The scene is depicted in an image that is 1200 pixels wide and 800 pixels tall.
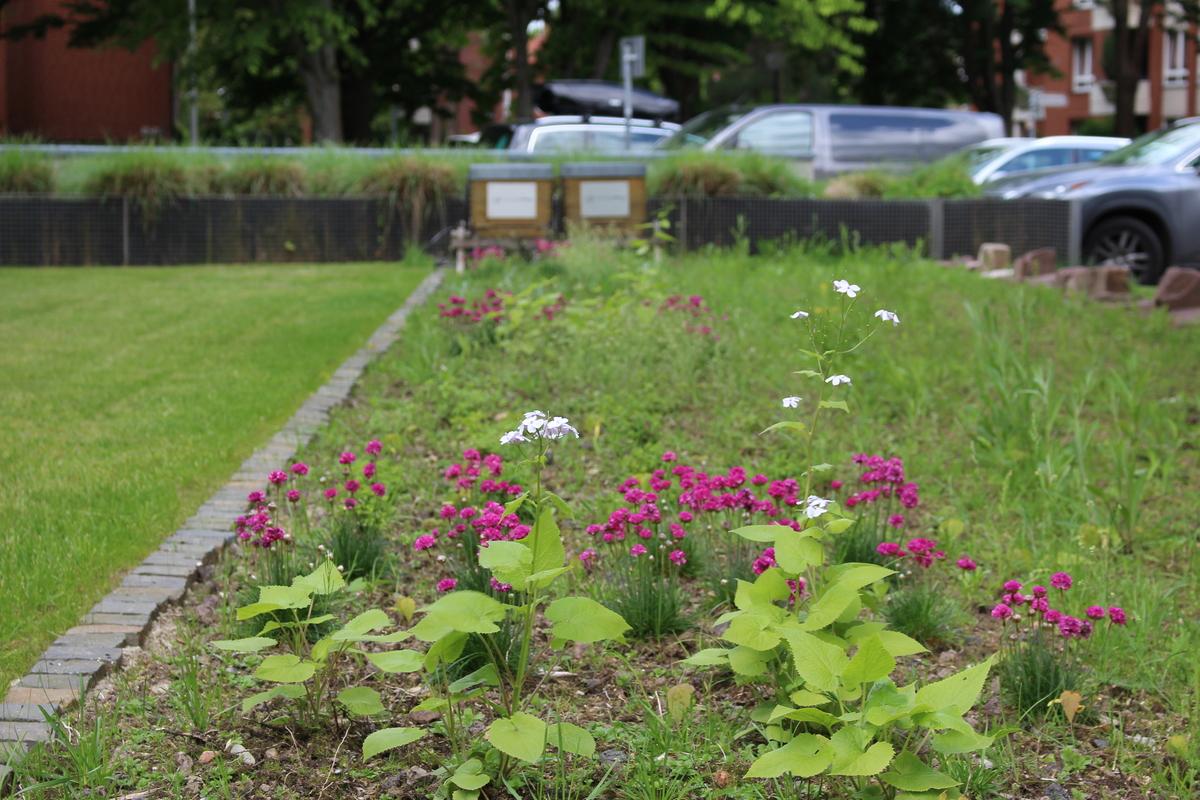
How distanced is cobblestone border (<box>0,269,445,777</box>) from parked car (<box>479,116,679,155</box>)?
10743mm

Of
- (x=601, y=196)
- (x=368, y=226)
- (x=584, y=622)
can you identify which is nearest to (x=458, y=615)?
(x=584, y=622)

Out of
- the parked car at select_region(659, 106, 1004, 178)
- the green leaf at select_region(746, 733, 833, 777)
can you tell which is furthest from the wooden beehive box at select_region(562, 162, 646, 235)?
the green leaf at select_region(746, 733, 833, 777)

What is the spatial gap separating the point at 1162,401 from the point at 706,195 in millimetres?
6643

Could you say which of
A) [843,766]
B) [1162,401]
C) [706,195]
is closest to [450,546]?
[843,766]

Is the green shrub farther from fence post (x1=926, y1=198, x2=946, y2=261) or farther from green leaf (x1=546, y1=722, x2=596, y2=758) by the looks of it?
green leaf (x1=546, y1=722, x2=596, y2=758)

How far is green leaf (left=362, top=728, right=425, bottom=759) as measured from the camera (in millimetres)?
2354

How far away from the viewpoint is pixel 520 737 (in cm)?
224

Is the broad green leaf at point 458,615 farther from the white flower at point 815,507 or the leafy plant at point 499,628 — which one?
the white flower at point 815,507

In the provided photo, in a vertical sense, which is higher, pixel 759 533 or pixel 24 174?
pixel 24 174

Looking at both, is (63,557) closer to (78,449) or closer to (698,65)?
(78,449)

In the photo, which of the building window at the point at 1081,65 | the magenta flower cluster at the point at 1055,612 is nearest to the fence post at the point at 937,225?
the magenta flower cluster at the point at 1055,612

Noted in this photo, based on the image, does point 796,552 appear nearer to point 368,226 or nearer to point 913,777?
point 913,777

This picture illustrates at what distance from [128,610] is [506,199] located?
8110 millimetres

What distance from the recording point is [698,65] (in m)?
29.5
